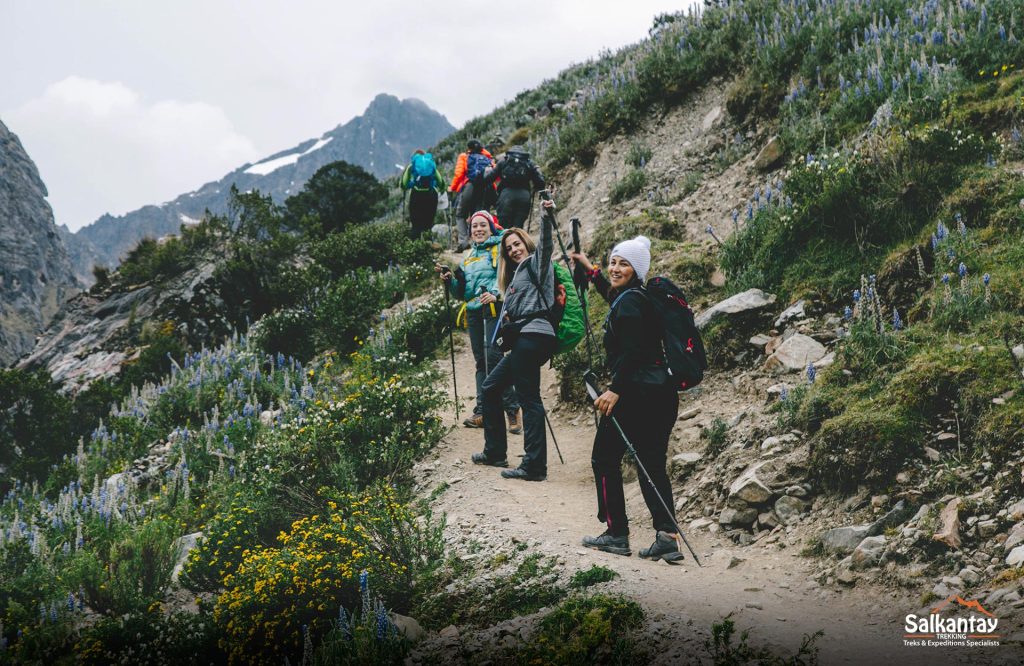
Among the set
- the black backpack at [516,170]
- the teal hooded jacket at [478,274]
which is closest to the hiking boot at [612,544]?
the teal hooded jacket at [478,274]

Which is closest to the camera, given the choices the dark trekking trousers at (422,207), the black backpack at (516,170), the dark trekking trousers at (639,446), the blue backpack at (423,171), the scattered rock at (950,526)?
the scattered rock at (950,526)

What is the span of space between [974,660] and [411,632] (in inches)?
117

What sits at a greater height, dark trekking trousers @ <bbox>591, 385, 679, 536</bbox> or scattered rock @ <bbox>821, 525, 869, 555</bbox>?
dark trekking trousers @ <bbox>591, 385, 679, 536</bbox>

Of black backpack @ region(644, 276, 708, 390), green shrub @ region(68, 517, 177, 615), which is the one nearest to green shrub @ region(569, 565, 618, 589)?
black backpack @ region(644, 276, 708, 390)

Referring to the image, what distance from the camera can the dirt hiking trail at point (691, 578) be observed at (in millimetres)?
3217

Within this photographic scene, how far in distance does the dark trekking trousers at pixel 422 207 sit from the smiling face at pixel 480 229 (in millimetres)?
7385

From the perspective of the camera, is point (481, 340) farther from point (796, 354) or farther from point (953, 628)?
point (953, 628)

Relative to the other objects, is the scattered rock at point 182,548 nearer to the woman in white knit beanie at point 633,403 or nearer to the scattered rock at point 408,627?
the scattered rock at point 408,627

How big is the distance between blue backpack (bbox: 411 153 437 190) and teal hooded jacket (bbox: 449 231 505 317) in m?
6.78

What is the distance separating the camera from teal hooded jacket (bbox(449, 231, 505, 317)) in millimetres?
7422

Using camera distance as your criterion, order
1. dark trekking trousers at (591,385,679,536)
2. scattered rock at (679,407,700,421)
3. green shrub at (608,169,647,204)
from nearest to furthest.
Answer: dark trekking trousers at (591,385,679,536) < scattered rock at (679,407,700,421) < green shrub at (608,169,647,204)

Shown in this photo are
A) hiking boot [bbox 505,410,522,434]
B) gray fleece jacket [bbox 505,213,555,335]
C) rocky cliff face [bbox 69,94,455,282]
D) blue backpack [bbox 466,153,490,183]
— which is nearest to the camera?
gray fleece jacket [bbox 505,213,555,335]

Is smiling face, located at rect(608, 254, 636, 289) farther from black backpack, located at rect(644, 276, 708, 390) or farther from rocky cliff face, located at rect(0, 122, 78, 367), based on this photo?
rocky cliff face, located at rect(0, 122, 78, 367)

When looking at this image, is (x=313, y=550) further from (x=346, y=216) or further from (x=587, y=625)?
(x=346, y=216)
